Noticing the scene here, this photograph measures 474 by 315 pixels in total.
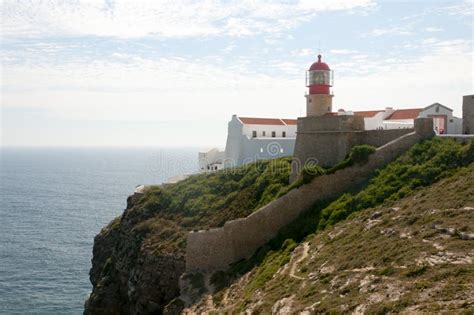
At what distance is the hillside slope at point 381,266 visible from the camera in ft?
42.6

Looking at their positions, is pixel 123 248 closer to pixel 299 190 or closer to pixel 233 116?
pixel 299 190

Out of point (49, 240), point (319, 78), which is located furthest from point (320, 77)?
point (49, 240)

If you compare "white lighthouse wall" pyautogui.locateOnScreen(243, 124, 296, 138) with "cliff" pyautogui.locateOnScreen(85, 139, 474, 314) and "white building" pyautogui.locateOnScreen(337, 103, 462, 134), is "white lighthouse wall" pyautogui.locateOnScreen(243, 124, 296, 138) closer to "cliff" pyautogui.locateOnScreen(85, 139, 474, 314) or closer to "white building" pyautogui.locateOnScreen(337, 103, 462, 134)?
"white building" pyautogui.locateOnScreen(337, 103, 462, 134)

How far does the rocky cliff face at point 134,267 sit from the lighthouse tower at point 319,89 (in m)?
12.5

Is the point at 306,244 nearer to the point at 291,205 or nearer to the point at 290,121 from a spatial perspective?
the point at 291,205

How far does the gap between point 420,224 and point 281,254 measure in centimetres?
827

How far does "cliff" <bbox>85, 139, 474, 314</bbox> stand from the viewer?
15.0 meters

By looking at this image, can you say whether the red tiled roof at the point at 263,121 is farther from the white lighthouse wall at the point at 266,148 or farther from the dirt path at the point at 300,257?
the dirt path at the point at 300,257

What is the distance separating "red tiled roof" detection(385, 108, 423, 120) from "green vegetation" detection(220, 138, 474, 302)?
14.8m

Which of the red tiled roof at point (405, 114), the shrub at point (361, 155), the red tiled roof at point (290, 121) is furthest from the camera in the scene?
A: the red tiled roof at point (290, 121)

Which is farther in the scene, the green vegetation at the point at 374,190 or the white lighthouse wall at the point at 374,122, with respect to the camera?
the white lighthouse wall at the point at 374,122

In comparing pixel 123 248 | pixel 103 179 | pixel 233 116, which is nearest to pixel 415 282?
pixel 123 248

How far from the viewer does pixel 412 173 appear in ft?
80.7

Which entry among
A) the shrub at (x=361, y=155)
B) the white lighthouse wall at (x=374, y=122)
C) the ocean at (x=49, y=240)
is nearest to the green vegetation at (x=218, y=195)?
the shrub at (x=361, y=155)
